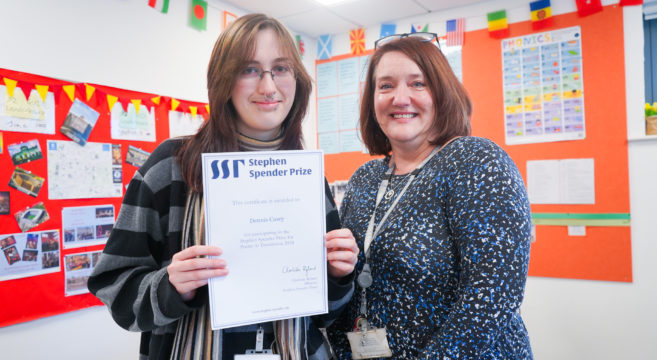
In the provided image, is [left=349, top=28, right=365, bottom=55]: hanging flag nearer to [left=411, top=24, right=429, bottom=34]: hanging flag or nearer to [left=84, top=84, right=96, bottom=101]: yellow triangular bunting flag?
[left=411, top=24, right=429, bottom=34]: hanging flag

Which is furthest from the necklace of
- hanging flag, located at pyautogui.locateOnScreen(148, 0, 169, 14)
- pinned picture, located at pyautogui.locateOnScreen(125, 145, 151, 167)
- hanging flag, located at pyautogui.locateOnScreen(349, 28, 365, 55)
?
hanging flag, located at pyautogui.locateOnScreen(349, 28, 365, 55)

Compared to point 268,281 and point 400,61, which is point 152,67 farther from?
point 268,281

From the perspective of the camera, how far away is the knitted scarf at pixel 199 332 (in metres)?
0.95

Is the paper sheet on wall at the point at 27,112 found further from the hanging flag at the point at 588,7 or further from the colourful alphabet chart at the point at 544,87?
the hanging flag at the point at 588,7

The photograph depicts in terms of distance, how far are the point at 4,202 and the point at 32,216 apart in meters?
0.13

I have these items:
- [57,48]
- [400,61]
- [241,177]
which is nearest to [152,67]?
[57,48]

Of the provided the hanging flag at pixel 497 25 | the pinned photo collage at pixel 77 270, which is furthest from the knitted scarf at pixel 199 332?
the hanging flag at pixel 497 25

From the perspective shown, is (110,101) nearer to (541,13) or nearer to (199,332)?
(199,332)

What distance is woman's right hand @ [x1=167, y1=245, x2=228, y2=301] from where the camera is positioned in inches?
33.4

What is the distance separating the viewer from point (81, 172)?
7.50 feet

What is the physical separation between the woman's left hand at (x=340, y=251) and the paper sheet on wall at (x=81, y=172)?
1.83 meters

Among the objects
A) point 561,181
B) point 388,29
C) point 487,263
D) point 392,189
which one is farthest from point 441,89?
point 388,29

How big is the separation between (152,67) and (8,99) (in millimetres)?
856

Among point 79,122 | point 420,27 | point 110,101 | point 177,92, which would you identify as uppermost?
point 420,27
